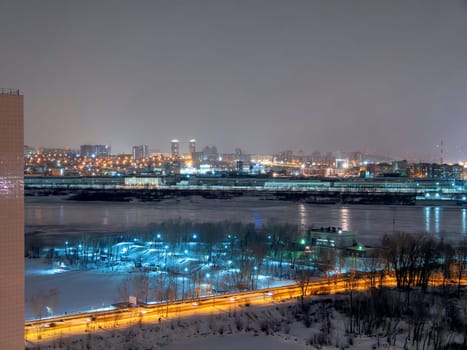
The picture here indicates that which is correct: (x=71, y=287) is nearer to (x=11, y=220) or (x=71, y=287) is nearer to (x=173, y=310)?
(x=173, y=310)

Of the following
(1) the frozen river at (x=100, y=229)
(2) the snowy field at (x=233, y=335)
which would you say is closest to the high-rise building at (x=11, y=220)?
(2) the snowy field at (x=233, y=335)

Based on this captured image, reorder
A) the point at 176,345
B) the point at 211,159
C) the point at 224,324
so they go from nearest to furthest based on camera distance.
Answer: the point at 176,345 → the point at 224,324 → the point at 211,159

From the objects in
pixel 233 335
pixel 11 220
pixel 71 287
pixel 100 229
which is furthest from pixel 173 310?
pixel 100 229

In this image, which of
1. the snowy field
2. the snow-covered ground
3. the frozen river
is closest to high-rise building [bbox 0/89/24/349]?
the snowy field

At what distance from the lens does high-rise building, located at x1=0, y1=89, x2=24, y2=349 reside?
1.97 m

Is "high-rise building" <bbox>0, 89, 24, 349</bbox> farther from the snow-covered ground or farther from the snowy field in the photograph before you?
the snow-covered ground

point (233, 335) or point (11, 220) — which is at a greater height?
point (11, 220)

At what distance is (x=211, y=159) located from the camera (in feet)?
143

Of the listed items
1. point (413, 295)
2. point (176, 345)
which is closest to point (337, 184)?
point (413, 295)

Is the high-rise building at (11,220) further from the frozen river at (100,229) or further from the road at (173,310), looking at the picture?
the frozen river at (100,229)

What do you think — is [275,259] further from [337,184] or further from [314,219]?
[337,184]

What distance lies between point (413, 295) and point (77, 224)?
6291mm

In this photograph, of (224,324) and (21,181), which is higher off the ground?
(21,181)

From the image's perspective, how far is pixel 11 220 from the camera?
1.99 metres
